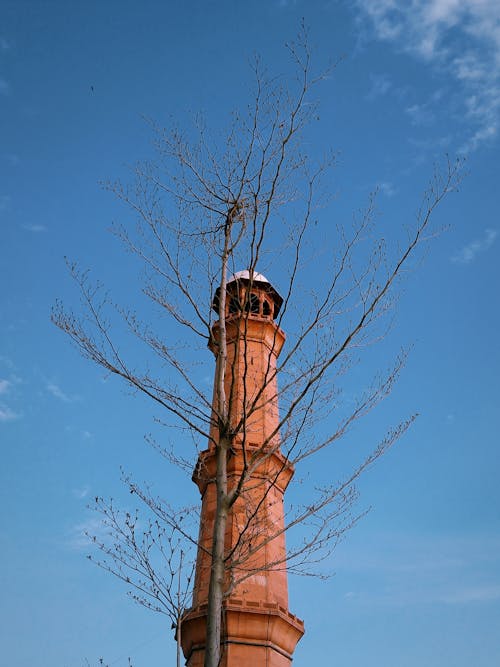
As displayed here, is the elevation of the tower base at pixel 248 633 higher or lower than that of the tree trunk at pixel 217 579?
higher

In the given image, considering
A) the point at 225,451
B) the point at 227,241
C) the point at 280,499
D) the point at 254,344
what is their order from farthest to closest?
the point at 254,344 < the point at 280,499 < the point at 227,241 < the point at 225,451

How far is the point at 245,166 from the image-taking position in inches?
355

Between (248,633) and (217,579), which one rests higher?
(248,633)

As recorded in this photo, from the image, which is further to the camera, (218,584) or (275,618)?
(275,618)

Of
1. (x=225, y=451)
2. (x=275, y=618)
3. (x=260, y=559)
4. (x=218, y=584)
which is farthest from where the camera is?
(x=260, y=559)

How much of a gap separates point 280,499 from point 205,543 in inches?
107

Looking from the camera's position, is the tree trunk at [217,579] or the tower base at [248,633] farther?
the tower base at [248,633]

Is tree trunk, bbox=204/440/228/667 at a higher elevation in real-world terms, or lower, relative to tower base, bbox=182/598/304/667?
lower

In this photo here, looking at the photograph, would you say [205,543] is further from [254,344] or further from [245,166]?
[245,166]

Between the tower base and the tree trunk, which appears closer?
the tree trunk

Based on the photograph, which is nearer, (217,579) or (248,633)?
(217,579)

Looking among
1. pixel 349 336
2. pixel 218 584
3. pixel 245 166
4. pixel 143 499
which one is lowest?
pixel 218 584

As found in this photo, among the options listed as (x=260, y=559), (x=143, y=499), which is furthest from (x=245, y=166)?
(x=260, y=559)

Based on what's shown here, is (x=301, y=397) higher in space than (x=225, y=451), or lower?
higher
